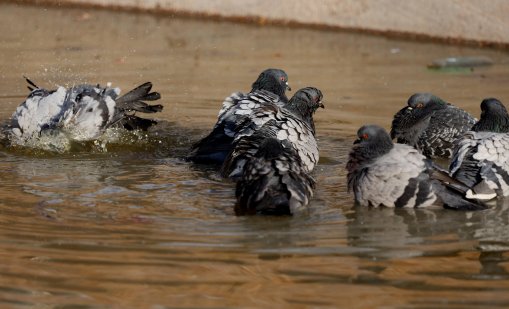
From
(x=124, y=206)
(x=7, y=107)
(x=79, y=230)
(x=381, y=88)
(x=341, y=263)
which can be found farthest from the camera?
(x=381, y=88)

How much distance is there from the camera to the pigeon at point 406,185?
21.5ft

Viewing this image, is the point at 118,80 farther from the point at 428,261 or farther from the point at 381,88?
the point at 428,261

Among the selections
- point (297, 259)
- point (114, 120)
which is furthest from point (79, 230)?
point (114, 120)

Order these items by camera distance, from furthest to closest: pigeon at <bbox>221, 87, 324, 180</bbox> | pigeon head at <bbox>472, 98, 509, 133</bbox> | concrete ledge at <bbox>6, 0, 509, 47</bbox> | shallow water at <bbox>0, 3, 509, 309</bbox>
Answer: concrete ledge at <bbox>6, 0, 509, 47</bbox>
pigeon head at <bbox>472, 98, 509, 133</bbox>
pigeon at <bbox>221, 87, 324, 180</bbox>
shallow water at <bbox>0, 3, 509, 309</bbox>

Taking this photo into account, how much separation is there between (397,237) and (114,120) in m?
3.38

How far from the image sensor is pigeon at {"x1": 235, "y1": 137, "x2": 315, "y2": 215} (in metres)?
6.41

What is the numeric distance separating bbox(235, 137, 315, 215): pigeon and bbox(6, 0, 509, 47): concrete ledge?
649 cm

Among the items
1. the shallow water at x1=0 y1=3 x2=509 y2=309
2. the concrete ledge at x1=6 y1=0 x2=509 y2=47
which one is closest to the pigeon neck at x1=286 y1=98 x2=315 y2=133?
the shallow water at x1=0 y1=3 x2=509 y2=309

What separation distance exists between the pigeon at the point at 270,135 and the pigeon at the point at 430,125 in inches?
28.1

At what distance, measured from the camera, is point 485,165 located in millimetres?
6898

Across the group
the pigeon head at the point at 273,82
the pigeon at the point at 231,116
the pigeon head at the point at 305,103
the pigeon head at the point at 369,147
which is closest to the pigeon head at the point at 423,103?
the pigeon head at the point at 305,103

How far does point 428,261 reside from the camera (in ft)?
18.1

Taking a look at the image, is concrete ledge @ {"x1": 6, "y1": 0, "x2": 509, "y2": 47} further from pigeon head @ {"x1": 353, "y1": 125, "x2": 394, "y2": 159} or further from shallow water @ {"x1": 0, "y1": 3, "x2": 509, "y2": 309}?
pigeon head @ {"x1": 353, "y1": 125, "x2": 394, "y2": 159}

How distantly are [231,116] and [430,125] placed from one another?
5.12 feet
